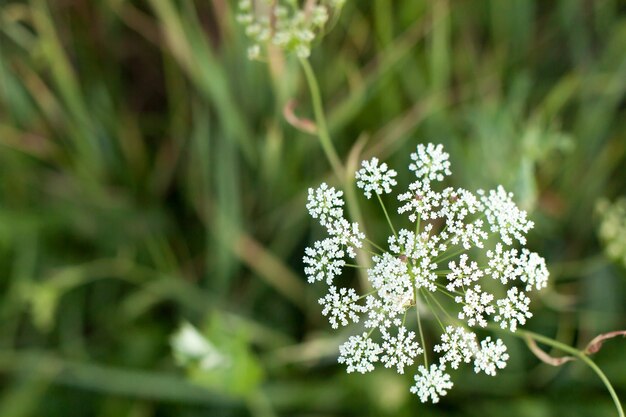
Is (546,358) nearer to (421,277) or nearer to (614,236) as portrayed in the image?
(421,277)

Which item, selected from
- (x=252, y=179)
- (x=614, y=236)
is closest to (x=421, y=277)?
(x=614, y=236)

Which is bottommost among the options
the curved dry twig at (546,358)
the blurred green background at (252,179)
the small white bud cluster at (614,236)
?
the curved dry twig at (546,358)

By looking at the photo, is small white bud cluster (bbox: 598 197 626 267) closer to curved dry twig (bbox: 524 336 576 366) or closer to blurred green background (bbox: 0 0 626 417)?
blurred green background (bbox: 0 0 626 417)

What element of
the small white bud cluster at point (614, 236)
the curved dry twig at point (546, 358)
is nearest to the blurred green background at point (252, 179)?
the small white bud cluster at point (614, 236)

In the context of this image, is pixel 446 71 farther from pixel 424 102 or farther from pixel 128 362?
pixel 128 362

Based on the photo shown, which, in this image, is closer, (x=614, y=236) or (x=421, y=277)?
(x=421, y=277)

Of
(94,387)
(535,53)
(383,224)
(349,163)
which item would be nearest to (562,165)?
(535,53)

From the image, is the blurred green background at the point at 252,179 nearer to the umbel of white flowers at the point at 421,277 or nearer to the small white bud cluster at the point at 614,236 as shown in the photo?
the small white bud cluster at the point at 614,236

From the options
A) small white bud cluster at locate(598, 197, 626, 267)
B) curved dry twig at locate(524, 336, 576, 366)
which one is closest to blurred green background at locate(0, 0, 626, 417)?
small white bud cluster at locate(598, 197, 626, 267)
